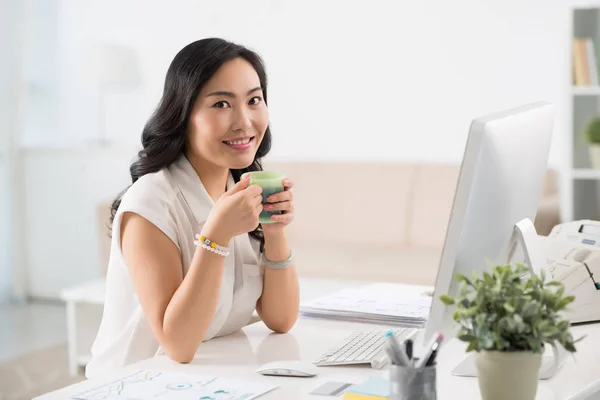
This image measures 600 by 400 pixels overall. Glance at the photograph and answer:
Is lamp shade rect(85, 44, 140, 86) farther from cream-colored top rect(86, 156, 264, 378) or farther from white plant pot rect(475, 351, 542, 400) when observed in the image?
white plant pot rect(475, 351, 542, 400)

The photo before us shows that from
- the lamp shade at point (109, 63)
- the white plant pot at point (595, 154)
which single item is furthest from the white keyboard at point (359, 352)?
the lamp shade at point (109, 63)

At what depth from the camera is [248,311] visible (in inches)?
73.2

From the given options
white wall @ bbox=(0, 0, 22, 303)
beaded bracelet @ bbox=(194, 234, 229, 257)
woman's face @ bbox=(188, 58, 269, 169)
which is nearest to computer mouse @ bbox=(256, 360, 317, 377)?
beaded bracelet @ bbox=(194, 234, 229, 257)

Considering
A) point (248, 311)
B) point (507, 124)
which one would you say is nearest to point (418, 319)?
point (248, 311)

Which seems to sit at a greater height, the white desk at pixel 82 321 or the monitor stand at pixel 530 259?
the monitor stand at pixel 530 259

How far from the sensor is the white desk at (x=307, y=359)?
4.64ft

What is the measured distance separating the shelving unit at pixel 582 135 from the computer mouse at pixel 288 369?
303cm

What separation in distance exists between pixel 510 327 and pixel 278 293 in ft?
2.48

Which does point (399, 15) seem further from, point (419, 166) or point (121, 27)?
point (121, 27)

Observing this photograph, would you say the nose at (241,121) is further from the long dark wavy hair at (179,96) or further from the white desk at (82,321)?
the white desk at (82,321)

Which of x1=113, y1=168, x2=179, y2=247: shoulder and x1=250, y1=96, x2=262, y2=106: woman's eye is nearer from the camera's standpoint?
x1=113, y1=168, x2=179, y2=247: shoulder

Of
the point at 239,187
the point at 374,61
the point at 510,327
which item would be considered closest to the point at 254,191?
the point at 239,187

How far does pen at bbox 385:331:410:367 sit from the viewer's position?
119 centimetres

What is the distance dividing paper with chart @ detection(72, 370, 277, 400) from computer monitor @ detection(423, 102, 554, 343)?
→ 31 centimetres
